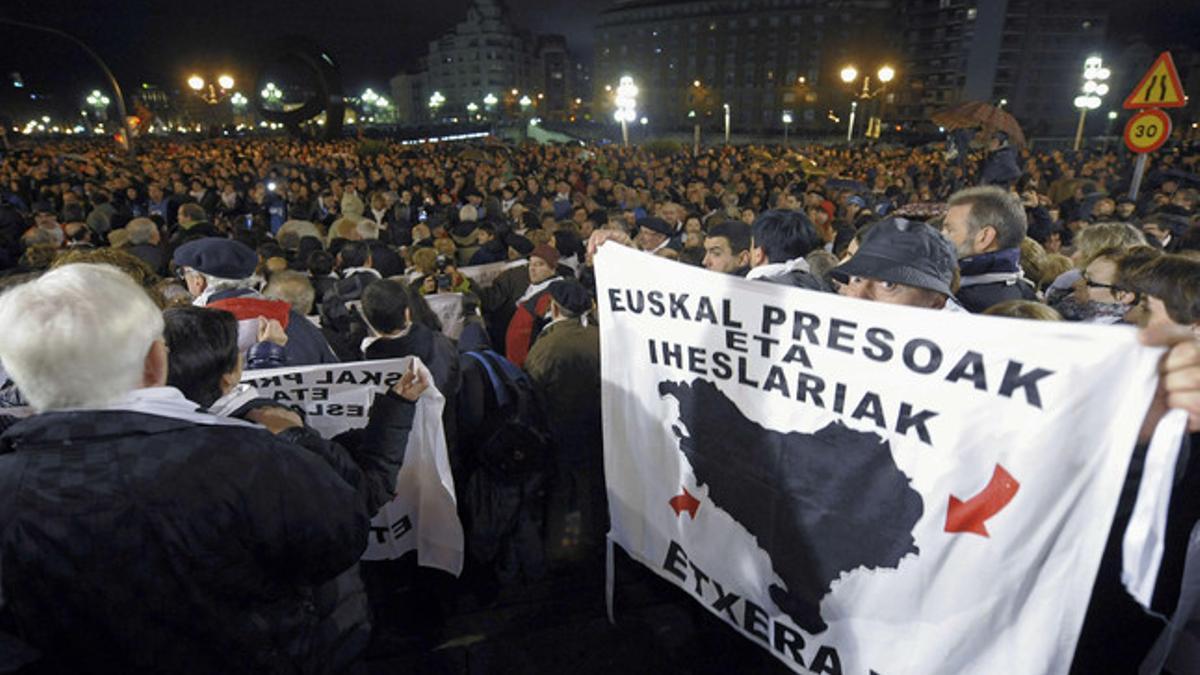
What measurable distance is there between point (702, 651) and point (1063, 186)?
13.4 m

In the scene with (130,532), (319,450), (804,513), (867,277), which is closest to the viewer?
(130,532)

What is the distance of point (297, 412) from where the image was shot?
2.39m

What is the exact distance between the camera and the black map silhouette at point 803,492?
2.07 meters

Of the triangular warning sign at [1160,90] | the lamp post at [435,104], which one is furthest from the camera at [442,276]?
the lamp post at [435,104]

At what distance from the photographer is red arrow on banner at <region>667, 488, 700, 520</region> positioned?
104 inches

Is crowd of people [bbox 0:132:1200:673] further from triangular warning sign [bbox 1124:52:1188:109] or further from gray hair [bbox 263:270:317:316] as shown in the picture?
triangular warning sign [bbox 1124:52:1188:109]

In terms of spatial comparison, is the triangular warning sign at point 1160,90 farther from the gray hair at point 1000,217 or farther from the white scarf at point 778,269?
the white scarf at point 778,269

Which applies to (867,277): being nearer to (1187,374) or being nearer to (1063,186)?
(1187,374)

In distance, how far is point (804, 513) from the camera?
7.41 ft

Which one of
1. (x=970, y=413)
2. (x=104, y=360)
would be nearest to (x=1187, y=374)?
(x=970, y=413)

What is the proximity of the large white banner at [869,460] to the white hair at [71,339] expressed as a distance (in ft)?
5.29

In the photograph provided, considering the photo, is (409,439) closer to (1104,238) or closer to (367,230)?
(1104,238)

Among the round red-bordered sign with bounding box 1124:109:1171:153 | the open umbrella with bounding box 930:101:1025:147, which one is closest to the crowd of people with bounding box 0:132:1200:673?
the round red-bordered sign with bounding box 1124:109:1171:153

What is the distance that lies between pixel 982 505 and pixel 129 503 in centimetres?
221
